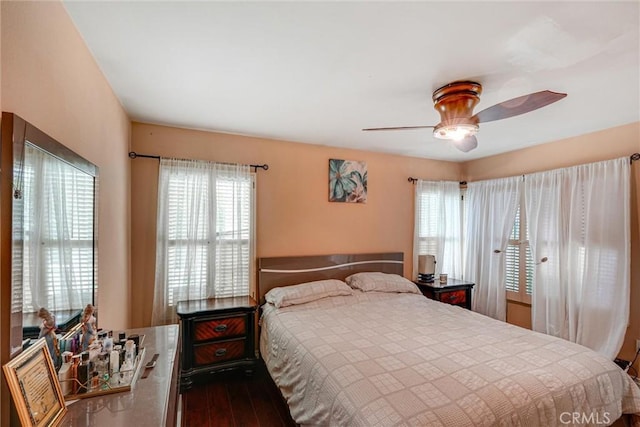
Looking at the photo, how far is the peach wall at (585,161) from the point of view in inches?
109

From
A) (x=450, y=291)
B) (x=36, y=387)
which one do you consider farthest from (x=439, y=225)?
(x=36, y=387)

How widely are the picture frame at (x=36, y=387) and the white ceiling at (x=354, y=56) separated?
1426 millimetres

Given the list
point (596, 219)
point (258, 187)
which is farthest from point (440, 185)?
point (258, 187)

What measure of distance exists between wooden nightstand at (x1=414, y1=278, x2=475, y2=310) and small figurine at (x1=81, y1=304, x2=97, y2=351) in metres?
3.44

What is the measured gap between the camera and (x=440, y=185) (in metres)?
4.34

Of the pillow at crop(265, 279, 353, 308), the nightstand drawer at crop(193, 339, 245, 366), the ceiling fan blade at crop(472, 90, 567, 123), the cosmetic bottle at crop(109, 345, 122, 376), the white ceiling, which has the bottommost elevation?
the nightstand drawer at crop(193, 339, 245, 366)

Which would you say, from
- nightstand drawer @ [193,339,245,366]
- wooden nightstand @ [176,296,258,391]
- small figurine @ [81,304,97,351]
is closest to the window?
wooden nightstand @ [176,296,258,391]

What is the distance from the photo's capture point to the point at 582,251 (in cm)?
305

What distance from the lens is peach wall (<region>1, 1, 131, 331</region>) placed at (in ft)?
3.23

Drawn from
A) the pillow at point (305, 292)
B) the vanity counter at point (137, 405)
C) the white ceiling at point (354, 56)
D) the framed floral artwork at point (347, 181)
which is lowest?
the pillow at point (305, 292)

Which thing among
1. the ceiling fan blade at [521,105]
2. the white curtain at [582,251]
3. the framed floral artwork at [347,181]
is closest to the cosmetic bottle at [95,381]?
the ceiling fan blade at [521,105]

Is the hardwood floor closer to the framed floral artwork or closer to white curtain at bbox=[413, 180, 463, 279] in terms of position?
the framed floral artwork

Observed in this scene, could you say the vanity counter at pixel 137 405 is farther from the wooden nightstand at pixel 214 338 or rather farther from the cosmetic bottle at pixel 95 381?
the wooden nightstand at pixel 214 338

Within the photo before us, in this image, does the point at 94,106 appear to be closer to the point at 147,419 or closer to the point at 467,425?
the point at 147,419
